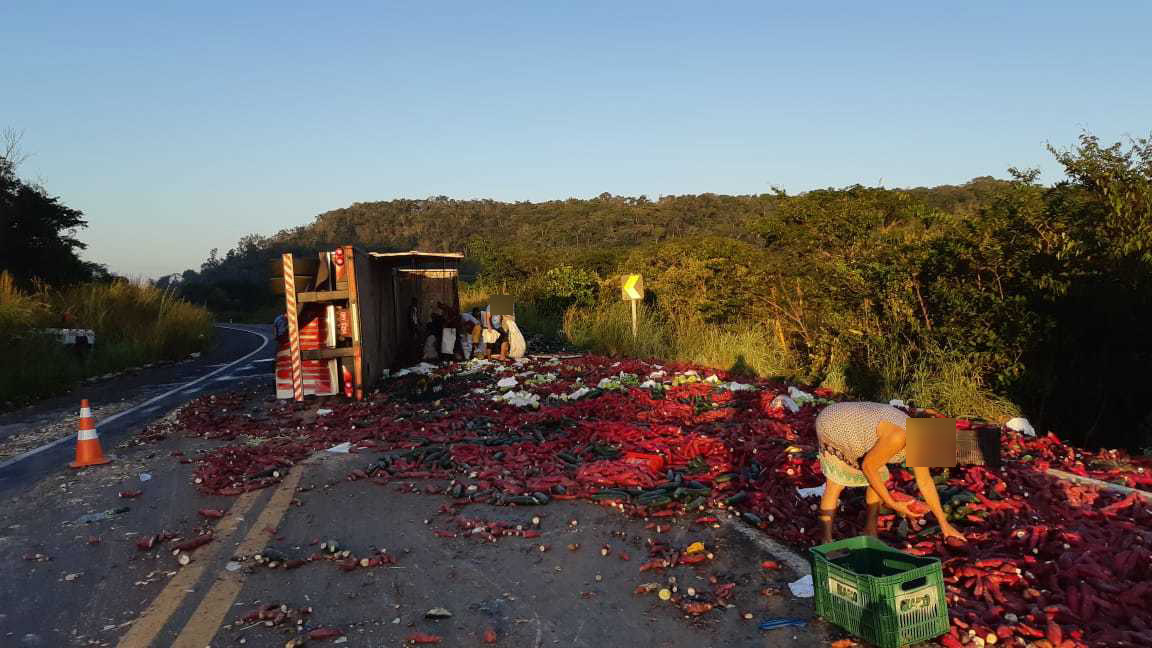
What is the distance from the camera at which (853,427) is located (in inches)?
195

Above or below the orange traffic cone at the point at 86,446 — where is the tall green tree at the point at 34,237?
above

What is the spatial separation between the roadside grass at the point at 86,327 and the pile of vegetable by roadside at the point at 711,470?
5.42m

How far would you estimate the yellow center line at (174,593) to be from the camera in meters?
4.24

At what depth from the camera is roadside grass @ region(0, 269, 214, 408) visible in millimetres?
15242

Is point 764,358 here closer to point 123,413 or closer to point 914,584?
point 914,584

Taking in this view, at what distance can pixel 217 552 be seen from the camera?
18.3ft

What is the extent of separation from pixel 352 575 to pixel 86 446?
213 inches

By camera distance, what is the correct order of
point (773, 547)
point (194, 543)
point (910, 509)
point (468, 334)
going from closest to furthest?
point (910, 509) → point (773, 547) → point (194, 543) → point (468, 334)

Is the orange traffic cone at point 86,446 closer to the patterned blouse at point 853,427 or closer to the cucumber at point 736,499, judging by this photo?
the cucumber at point 736,499

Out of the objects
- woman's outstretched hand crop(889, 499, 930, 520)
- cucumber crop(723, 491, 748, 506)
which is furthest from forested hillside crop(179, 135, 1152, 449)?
woman's outstretched hand crop(889, 499, 930, 520)

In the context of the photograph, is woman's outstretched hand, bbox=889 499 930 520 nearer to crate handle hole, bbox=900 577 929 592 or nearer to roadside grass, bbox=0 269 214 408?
crate handle hole, bbox=900 577 929 592

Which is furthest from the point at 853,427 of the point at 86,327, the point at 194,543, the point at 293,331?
the point at 86,327

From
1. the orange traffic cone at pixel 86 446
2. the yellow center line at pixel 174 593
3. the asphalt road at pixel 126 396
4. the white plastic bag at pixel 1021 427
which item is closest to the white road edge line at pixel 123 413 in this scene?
the asphalt road at pixel 126 396

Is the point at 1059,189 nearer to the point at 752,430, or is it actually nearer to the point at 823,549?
the point at 752,430
